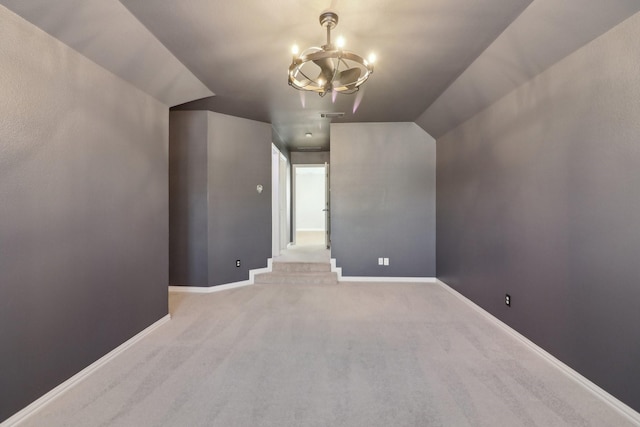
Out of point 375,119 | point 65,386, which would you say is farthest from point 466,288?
point 65,386

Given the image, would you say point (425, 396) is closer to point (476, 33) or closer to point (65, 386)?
point (65, 386)

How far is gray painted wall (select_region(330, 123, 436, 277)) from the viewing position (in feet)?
15.4

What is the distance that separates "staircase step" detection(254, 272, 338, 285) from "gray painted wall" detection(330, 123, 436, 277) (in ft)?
1.01

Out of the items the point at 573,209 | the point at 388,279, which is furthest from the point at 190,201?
the point at 573,209

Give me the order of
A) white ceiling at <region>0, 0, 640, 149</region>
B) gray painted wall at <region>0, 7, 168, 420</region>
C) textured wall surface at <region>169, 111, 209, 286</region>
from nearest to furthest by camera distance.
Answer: gray painted wall at <region>0, 7, 168, 420</region> → white ceiling at <region>0, 0, 640, 149</region> → textured wall surface at <region>169, 111, 209, 286</region>

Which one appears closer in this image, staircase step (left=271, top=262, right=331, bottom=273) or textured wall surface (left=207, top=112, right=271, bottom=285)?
textured wall surface (left=207, top=112, right=271, bottom=285)

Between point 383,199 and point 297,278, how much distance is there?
1.90m

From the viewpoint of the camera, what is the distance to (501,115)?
9.51ft

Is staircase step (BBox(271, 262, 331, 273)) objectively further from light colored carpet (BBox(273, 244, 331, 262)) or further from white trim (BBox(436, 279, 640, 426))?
white trim (BBox(436, 279, 640, 426))

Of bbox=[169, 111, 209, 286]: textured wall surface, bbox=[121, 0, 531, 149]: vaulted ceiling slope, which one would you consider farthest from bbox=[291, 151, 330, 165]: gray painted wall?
bbox=[121, 0, 531, 149]: vaulted ceiling slope

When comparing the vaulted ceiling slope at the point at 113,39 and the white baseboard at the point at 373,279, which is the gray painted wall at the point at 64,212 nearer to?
the vaulted ceiling slope at the point at 113,39

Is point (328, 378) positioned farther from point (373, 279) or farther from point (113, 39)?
point (113, 39)

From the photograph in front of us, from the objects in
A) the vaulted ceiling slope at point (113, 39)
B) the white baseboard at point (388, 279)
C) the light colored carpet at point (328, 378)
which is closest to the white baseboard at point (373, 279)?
the white baseboard at point (388, 279)

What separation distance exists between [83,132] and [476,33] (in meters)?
3.08
